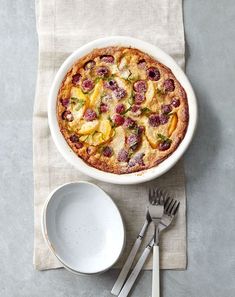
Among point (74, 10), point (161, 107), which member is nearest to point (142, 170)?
point (161, 107)

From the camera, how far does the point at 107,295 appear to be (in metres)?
2.32

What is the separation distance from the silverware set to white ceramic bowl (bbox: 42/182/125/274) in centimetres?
9

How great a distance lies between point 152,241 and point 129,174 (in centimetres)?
29

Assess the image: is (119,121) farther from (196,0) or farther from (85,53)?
(196,0)

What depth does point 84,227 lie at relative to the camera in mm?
2285

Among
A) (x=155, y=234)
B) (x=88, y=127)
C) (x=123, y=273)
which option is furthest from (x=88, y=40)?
(x=123, y=273)

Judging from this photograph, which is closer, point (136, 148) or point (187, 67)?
point (136, 148)

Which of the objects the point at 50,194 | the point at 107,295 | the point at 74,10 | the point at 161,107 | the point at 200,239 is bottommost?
the point at 107,295

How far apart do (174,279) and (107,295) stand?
0.26 metres

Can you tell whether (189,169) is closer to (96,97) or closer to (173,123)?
(173,123)

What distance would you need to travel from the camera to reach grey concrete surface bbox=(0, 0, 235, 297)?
2338mm

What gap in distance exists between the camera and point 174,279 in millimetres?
2354

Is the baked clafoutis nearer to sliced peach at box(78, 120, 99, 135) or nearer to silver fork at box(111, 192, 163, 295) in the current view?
sliced peach at box(78, 120, 99, 135)

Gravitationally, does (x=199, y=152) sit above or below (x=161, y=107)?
below
